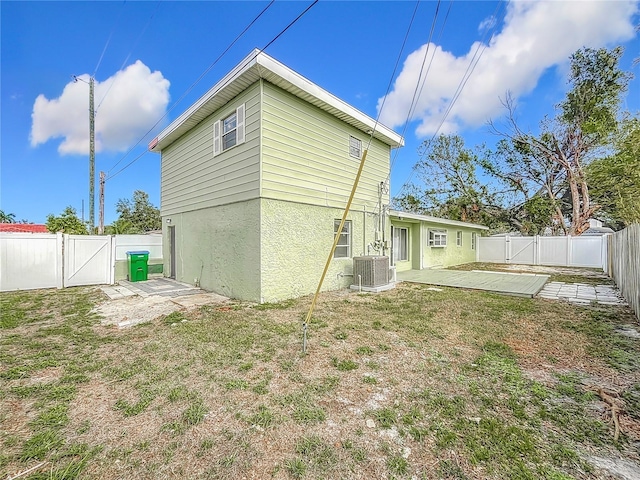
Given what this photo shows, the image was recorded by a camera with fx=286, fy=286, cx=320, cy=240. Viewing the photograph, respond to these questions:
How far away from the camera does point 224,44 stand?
21.1 ft

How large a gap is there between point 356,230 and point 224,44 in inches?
225

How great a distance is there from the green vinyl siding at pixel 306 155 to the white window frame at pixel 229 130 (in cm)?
81

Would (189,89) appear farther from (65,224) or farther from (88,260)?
(65,224)

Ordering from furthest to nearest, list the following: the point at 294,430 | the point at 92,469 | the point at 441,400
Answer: the point at 441,400, the point at 294,430, the point at 92,469

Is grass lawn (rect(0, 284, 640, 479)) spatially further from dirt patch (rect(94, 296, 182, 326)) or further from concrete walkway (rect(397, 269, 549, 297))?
concrete walkway (rect(397, 269, 549, 297))

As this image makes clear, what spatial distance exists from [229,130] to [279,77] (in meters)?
1.93

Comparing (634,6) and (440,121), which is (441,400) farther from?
(634,6)

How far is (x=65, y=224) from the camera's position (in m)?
11.4

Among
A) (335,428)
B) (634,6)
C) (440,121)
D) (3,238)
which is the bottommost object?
(335,428)

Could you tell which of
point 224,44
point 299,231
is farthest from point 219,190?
point 224,44

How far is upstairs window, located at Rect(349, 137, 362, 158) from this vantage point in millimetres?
8755

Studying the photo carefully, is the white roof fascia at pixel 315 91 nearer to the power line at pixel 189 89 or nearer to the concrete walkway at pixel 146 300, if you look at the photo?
the power line at pixel 189 89

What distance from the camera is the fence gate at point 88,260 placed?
28.2 ft

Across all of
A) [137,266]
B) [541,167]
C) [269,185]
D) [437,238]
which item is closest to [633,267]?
[269,185]
